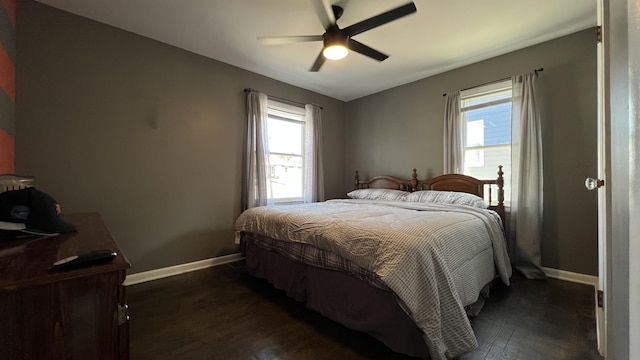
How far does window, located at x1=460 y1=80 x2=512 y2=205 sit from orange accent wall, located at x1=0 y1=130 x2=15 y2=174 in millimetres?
4582

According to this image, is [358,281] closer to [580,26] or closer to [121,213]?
[121,213]

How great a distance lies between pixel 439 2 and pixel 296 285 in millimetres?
2796

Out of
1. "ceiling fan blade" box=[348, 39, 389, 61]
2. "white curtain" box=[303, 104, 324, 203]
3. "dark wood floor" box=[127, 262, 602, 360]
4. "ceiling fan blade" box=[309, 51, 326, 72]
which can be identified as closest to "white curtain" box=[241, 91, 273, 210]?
"white curtain" box=[303, 104, 324, 203]

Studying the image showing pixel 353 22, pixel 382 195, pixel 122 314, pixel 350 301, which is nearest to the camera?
pixel 122 314

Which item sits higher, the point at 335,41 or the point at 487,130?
the point at 335,41

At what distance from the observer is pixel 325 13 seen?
2340 millimetres

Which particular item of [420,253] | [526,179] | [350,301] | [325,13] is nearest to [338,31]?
[325,13]

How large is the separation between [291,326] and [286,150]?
2.75 metres

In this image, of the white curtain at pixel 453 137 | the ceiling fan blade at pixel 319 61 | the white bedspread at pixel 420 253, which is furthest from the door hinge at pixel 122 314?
the white curtain at pixel 453 137

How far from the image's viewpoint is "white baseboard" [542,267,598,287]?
2.62 metres

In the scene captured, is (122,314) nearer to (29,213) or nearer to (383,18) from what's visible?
(29,213)

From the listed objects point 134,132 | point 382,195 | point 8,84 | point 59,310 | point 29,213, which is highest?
point 8,84

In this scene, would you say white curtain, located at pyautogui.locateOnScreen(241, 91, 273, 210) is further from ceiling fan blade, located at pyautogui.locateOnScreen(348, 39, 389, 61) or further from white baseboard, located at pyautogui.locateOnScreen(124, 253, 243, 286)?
ceiling fan blade, located at pyautogui.locateOnScreen(348, 39, 389, 61)

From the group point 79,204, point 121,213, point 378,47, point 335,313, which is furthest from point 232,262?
point 378,47
